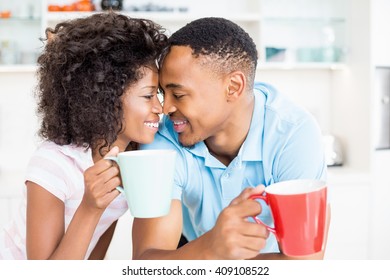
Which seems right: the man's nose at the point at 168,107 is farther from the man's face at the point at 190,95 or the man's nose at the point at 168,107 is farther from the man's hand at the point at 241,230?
the man's hand at the point at 241,230

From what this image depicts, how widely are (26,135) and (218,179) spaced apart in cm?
153

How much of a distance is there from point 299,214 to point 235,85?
29cm

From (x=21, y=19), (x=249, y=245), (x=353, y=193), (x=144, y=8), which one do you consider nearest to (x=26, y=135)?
(x=21, y=19)

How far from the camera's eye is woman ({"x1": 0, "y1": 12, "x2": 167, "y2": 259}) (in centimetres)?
66

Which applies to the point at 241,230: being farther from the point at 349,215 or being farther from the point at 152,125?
the point at 349,215

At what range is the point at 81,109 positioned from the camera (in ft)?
2.31

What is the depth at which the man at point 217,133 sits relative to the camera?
656 millimetres

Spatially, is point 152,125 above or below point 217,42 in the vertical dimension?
below

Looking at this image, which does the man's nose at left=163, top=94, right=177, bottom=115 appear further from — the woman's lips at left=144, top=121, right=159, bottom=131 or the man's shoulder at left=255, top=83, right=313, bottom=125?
the man's shoulder at left=255, top=83, right=313, bottom=125

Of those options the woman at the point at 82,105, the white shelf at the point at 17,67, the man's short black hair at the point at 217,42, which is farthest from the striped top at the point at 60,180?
the white shelf at the point at 17,67

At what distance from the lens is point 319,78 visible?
221 cm

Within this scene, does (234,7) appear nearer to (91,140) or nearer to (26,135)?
(26,135)

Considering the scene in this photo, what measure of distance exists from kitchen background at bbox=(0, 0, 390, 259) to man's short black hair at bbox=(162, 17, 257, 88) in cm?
113

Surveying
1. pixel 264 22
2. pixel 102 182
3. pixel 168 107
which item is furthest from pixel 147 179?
pixel 264 22
